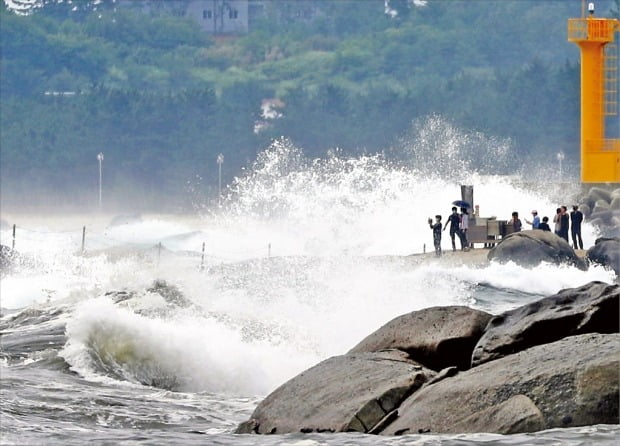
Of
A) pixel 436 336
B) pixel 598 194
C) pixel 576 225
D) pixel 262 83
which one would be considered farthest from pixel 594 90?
pixel 262 83

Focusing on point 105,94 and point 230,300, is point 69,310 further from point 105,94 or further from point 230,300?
point 105,94

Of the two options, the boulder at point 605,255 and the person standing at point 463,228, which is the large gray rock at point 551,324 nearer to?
the boulder at point 605,255

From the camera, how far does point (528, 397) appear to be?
11164 mm

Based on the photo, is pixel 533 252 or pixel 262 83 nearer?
pixel 533 252

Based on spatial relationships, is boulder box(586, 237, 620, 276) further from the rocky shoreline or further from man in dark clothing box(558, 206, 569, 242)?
the rocky shoreline

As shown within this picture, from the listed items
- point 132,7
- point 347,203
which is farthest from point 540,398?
point 132,7

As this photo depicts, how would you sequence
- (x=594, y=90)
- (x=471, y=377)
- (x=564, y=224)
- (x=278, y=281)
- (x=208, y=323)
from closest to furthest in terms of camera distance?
(x=471, y=377), (x=208, y=323), (x=278, y=281), (x=564, y=224), (x=594, y=90)

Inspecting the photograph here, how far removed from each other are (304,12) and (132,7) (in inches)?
405

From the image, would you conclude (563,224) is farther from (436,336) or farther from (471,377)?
(471,377)

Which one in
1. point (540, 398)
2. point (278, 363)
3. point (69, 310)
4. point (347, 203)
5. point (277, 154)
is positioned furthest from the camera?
point (277, 154)

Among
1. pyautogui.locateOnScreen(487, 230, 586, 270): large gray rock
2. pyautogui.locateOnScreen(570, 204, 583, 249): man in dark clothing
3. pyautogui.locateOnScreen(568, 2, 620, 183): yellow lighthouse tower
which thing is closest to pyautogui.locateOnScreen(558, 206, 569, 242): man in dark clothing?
pyautogui.locateOnScreen(570, 204, 583, 249): man in dark clothing

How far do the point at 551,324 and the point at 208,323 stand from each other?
6.29m

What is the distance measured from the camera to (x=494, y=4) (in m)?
93.6

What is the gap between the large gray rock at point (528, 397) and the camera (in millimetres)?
11031
